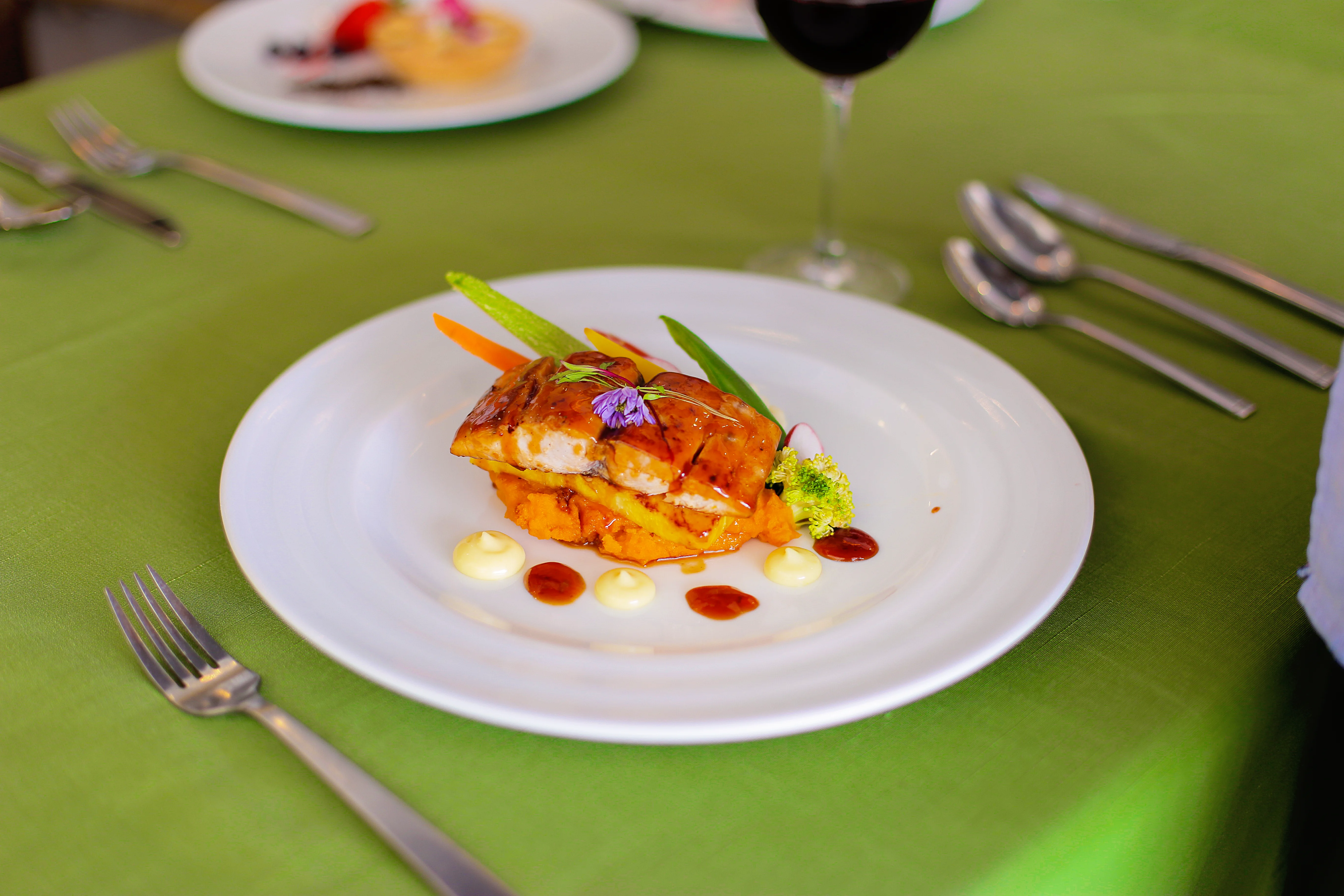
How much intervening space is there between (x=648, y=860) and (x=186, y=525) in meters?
0.67

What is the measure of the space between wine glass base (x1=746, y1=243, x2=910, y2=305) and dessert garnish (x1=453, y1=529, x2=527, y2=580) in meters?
0.73

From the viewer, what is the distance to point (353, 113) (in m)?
→ 2.03

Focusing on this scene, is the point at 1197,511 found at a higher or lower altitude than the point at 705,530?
Answer: higher

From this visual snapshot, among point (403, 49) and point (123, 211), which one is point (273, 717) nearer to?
point (123, 211)

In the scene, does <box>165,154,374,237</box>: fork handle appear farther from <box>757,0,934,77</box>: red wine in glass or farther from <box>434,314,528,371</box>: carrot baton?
<box>757,0,934,77</box>: red wine in glass

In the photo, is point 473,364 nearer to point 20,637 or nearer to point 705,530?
point 705,530

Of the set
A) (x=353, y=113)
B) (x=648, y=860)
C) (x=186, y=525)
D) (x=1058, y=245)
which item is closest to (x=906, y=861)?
(x=648, y=860)

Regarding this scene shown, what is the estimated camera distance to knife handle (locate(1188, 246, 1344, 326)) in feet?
5.07

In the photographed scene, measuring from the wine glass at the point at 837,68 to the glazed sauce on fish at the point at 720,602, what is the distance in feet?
2.32

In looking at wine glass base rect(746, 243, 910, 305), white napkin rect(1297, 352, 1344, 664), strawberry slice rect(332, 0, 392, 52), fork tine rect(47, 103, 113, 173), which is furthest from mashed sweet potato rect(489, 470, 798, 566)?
strawberry slice rect(332, 0, 392, 52)

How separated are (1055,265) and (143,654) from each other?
4.44 ft

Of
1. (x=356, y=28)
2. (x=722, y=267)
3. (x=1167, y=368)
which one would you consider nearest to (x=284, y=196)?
(x=356, y=28)

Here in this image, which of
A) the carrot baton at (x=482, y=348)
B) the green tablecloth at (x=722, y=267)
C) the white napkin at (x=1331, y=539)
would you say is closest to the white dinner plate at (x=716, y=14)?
the green tablecloth at (x=722, y=267)

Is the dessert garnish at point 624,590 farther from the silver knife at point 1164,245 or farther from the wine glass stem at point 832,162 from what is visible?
the silver knife at point 1164,245
